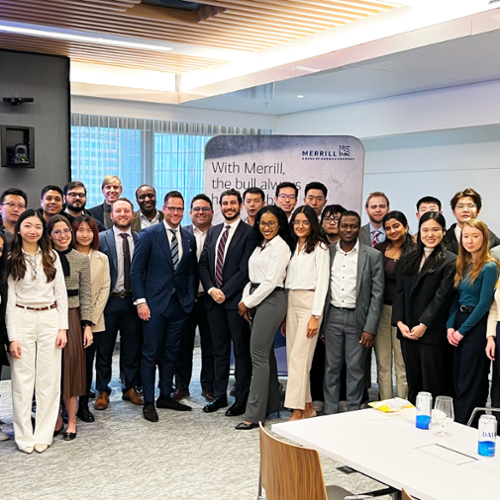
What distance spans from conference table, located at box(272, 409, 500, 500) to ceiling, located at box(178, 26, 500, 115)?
13.3 ft

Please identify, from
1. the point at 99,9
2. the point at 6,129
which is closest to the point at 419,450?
the point at 99,9

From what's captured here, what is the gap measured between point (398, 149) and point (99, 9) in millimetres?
5497

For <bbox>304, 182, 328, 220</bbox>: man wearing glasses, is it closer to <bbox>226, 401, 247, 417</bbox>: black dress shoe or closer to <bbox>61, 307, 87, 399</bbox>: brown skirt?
<bbox>226, 401, 247, 417</bbox>: black dress shoe

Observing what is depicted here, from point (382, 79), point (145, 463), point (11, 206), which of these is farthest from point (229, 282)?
point (382, 79)

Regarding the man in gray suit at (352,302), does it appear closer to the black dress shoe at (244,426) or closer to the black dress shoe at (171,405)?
the black dress shoe at (244,426)

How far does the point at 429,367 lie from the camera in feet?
16.4

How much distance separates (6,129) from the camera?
299 inches

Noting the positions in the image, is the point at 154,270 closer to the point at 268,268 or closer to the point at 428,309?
the point at 268,268

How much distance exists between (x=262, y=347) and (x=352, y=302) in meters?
0.79

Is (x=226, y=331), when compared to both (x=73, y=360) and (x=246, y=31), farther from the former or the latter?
(x=246, y=31)

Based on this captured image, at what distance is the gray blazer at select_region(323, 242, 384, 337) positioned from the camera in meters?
5.41

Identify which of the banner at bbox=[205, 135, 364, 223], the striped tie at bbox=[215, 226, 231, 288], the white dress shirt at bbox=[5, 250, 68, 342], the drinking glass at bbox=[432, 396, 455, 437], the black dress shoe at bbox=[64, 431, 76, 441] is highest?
the banner at bbox=[205, 135, 364, 223]

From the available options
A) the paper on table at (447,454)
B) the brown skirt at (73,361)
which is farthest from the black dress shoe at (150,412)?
the paper on table at (447,454)

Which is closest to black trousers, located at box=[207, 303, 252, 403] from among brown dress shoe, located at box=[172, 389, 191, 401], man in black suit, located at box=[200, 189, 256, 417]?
man in black suit, located at box=[200, 189, 256, 417]
